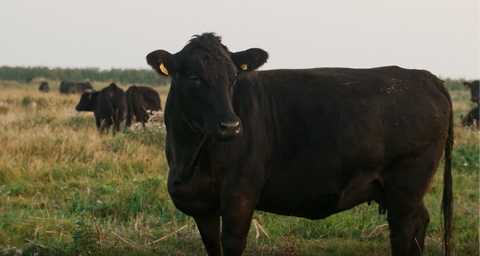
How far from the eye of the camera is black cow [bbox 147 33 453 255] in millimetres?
3406

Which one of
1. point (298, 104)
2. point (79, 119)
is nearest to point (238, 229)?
point (298, 104)

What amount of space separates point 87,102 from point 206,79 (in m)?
14.9

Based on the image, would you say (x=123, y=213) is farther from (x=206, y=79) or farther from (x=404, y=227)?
(x=404, y=227)

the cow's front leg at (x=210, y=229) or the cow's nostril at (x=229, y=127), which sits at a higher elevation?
the cow's nostril at (x=229, y=127)

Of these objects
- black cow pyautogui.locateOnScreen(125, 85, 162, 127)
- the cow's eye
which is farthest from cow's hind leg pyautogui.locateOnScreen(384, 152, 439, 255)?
A: black cow pyautogui.locateOnScreen(125, 85, 162, 127)

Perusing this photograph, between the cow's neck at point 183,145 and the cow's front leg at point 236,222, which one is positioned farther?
the cow's neck at point 183,145

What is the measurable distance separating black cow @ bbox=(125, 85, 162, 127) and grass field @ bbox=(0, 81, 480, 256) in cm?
696

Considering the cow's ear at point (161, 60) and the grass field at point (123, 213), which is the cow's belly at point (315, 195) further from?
the cow's ear at point (161, 60)

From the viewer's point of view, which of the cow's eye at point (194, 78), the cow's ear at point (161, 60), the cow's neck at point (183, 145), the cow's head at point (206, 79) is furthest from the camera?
the cow's neck at point (183, 145)

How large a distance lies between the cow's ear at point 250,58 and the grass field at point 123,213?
60.3 inches

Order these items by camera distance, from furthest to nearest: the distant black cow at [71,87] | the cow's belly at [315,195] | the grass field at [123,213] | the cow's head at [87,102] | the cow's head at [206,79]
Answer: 1. the distant black cow at [71,87]
2. the cow's head at [87,102]
3. the grass field at [123,213]
4. the cow's belly at [315,195]
5. the cow's head at [206,79]

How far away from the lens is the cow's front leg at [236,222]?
3406 millimetres

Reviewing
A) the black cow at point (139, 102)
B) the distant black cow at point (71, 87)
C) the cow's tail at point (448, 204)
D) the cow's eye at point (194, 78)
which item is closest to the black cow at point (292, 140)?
the cow's eye at point (194, 78)

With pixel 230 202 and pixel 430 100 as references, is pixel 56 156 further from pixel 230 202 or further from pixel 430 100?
pixel 430 100
